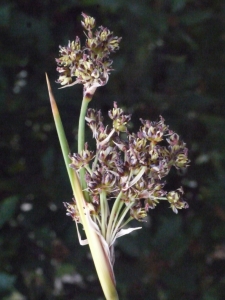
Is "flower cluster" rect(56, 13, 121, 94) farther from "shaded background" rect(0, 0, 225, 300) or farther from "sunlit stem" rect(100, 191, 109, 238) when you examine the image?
"shaded background" rect(0, 0, 225, 300)

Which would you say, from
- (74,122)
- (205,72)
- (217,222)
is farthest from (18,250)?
(205,72)

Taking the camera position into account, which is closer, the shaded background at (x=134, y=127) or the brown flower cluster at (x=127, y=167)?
the brown flower cluster at (x=127, y=167)

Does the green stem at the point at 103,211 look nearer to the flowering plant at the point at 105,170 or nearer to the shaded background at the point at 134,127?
the flowering plant at the point at 105,170

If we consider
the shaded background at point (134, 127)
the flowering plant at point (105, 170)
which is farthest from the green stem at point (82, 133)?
the shaded background at point (134, 127)

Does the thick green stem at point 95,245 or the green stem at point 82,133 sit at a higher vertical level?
the green stem at point 82,133

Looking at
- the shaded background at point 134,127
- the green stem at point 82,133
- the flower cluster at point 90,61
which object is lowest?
the green stem at point 82,133

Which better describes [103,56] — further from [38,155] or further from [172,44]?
[172,44]

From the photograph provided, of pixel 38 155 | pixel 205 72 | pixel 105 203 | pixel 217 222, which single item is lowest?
pixel 105 203
